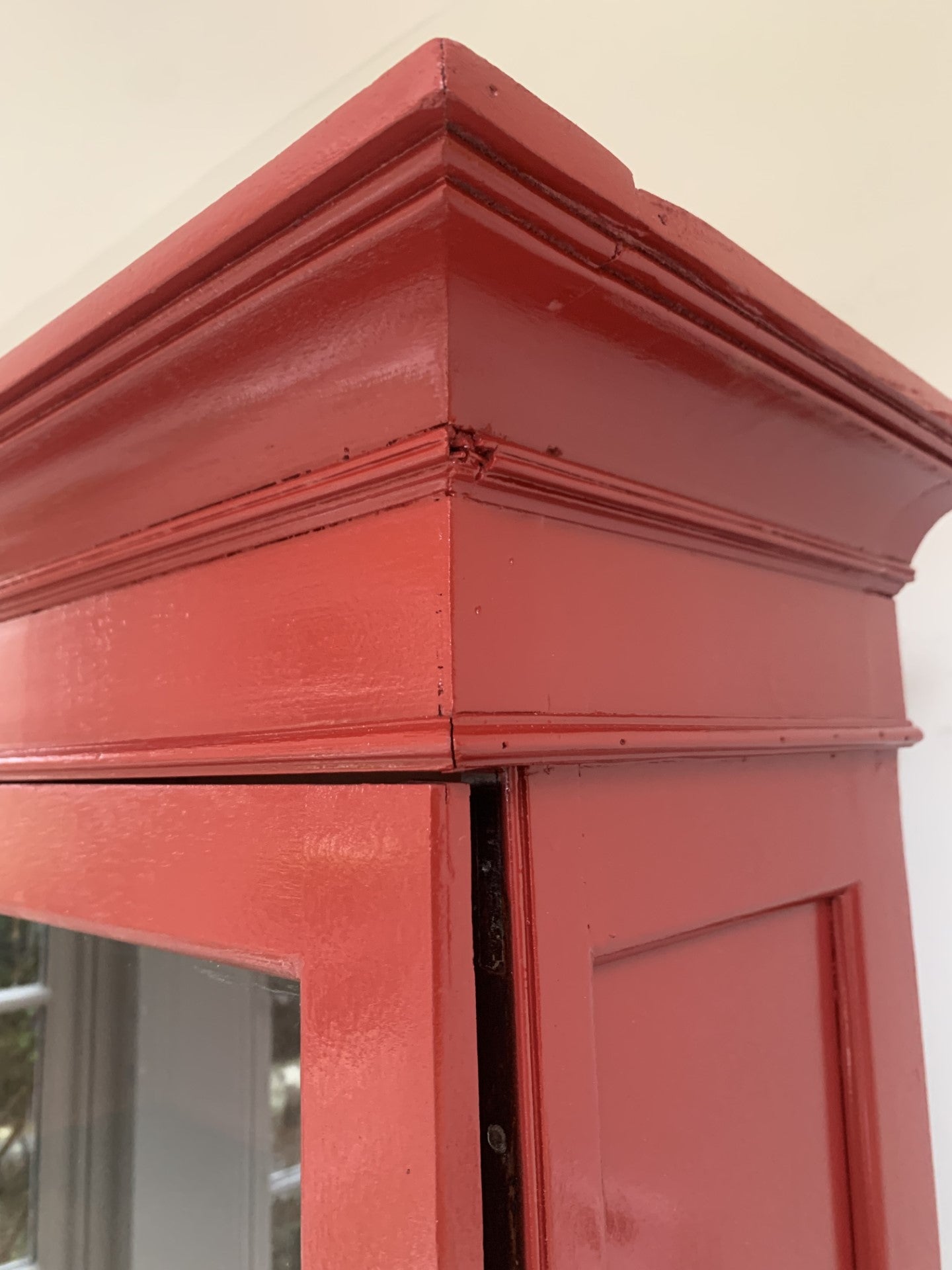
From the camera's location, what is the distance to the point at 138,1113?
0.75 metres

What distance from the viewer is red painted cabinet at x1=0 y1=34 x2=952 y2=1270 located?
1.01 feet

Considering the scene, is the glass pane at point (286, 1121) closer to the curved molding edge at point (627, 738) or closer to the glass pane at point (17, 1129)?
the curved molding edge at point (627, 738)

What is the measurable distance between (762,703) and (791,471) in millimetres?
126

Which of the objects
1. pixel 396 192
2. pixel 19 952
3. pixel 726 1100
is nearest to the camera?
pixel 396 192

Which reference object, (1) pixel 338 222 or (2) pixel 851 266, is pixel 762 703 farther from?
(2) pixel 851 266

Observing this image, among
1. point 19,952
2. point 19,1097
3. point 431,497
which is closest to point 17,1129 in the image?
point 19,1097

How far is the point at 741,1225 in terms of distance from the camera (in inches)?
16.7

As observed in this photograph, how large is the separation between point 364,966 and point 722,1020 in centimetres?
21

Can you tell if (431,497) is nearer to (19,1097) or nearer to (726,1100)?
(726,1100)

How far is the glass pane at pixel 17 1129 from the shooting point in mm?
737

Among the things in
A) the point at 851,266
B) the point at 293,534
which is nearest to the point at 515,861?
the point at 293,534

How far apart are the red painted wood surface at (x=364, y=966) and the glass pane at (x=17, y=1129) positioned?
1.49 ft

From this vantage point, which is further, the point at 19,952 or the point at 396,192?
the point at 19,952

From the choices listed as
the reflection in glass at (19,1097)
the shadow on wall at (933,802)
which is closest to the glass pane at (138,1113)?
the reflection in glass at (19,1097)
